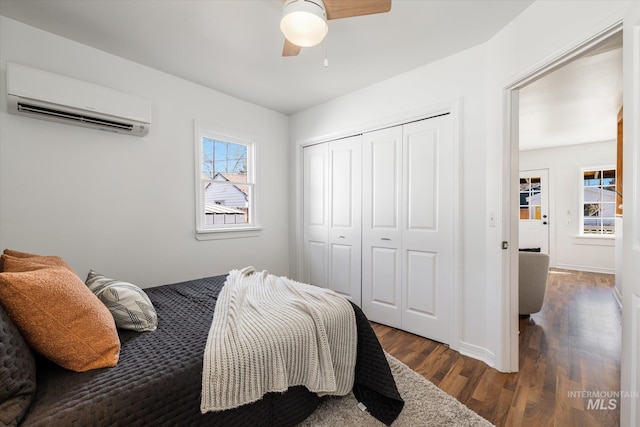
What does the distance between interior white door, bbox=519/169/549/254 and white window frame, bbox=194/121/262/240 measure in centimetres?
551

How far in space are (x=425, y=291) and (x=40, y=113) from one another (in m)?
3.42

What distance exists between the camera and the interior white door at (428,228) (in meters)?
2.47

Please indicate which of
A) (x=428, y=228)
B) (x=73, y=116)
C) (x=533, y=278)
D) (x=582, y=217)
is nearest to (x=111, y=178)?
(x=73, y=116)

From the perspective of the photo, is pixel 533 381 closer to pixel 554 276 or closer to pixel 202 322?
pixel 202 322

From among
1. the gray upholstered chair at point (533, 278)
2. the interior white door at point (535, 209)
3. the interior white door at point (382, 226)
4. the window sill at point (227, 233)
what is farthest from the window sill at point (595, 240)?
the window sill at point (227, 233)

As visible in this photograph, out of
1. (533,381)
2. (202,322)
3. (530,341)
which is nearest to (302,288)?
(202,322)

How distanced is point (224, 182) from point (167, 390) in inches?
98.5

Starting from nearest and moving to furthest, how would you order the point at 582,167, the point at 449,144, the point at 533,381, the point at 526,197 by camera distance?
the point at 533,381
the point at 449,144
the point at 582,167
the point at 526,197

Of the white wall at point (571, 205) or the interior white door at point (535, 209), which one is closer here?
the white wall at point (571, 205)

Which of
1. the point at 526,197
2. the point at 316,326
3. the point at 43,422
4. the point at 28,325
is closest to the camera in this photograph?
the point at 43,422

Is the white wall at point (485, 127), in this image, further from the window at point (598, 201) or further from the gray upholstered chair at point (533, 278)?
the window at point (598, 201)

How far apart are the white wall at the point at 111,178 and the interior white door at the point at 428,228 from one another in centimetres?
192

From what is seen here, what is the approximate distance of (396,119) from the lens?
9.09 ft

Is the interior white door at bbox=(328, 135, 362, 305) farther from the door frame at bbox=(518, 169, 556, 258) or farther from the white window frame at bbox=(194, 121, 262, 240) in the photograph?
the door frame at bbox=(518, 169, 556, 258)
